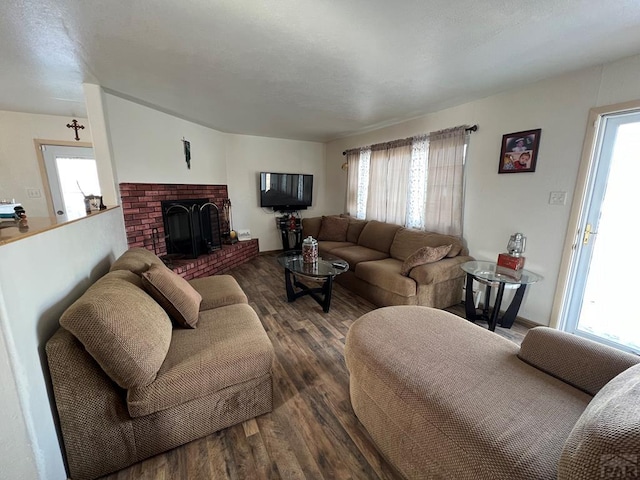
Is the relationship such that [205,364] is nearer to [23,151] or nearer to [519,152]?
[519,152]

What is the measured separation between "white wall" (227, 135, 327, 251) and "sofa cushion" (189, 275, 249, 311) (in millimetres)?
2729

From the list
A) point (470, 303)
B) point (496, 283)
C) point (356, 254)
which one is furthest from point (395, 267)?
point (496, 283)

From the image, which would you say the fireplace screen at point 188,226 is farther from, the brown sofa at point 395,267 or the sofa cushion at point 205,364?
the sofa cushion at point 205,364

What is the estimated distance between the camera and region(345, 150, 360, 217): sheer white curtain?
14.9 feet

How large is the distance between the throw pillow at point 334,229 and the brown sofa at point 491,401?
296cm

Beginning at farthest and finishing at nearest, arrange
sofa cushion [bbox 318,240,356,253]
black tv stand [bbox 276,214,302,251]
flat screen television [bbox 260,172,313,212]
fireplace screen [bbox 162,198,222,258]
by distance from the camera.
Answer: black tv stand [bbox 276,214,302,251], flat screen television [bbox 260,172,313,212], sofa cushion [bbox 318,240,356,253], fireplace screen [bbox 162,198,222,258]

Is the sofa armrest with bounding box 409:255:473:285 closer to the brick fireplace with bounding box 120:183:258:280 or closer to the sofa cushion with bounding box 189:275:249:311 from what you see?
the sofa cushion with bounding box 189:275:249:311

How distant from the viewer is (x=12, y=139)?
337 cm

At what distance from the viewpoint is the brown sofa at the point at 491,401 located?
62cm

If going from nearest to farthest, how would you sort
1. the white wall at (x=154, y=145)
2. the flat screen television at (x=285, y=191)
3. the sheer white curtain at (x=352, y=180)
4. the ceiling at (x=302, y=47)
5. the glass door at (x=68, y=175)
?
the ceiling at (x=302, y=47) → the white wall at (x=154, y=145) → the glass door at (x=68, y=175) → the sheer white curtain at (x=352, y=180) → the flat screen television at (x=285, y=191)

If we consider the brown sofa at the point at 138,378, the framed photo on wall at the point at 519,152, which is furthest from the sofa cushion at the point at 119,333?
the framed photo on wall at the point at 519,152

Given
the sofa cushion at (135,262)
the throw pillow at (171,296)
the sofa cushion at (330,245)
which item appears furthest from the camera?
the sofa cushion at (330,245)

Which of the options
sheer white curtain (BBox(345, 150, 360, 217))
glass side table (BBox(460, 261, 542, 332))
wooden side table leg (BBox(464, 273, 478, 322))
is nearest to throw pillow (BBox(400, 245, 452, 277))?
glass side table (BBox(460, 261, 542, 332))

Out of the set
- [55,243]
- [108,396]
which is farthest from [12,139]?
[108,396]
